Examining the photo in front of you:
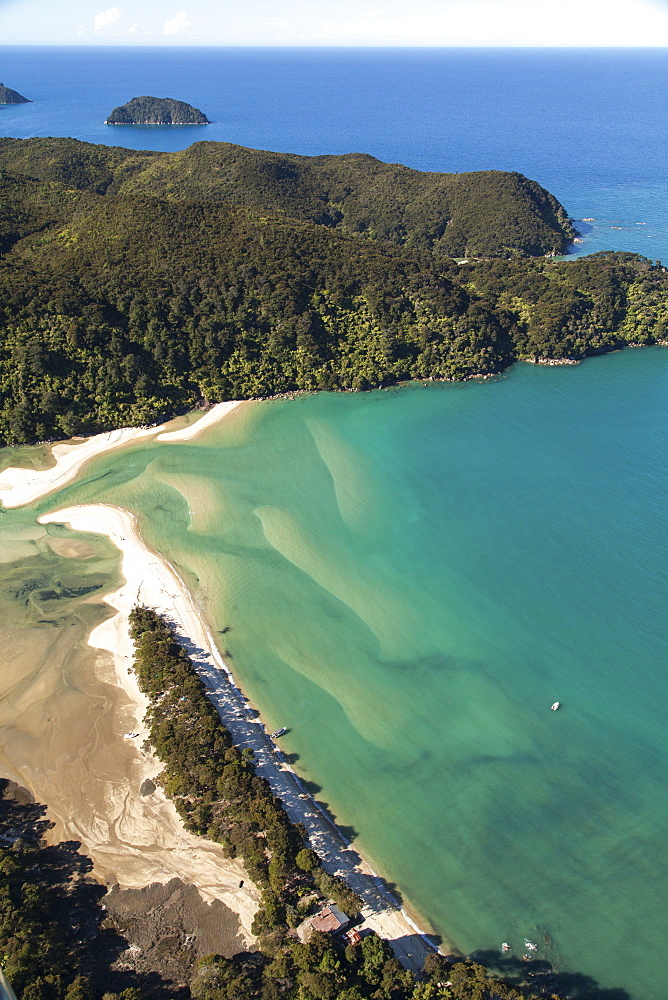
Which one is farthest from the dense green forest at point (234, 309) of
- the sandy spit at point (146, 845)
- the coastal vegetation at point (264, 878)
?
the coastal vegetation at point (264, 878)

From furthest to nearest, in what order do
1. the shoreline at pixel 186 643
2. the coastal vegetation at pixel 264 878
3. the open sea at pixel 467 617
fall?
the open sea at pixel 467 617 < the shoreline at pixel 186 643 < the coastal vegetation at pixel 264 878

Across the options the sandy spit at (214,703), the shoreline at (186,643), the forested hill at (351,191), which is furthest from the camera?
the forested hill at (351,191)

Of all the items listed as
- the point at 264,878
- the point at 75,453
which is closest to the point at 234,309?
the point at 75,453

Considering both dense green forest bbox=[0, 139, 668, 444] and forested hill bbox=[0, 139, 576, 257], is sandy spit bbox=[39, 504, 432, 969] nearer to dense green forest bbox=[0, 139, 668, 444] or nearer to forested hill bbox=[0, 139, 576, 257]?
dense green forest bbox=[0, 139, 668, 444]

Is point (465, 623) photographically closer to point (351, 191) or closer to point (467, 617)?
point (467, 617)

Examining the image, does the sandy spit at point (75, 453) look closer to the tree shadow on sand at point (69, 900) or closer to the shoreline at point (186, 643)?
the shoreline at point (186, 643)

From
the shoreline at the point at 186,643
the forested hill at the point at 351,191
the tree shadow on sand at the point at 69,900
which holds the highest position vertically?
the forested hill at the point at 351,191

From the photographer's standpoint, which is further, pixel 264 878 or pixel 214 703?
pixel 214 703

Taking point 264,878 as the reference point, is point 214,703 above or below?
above
